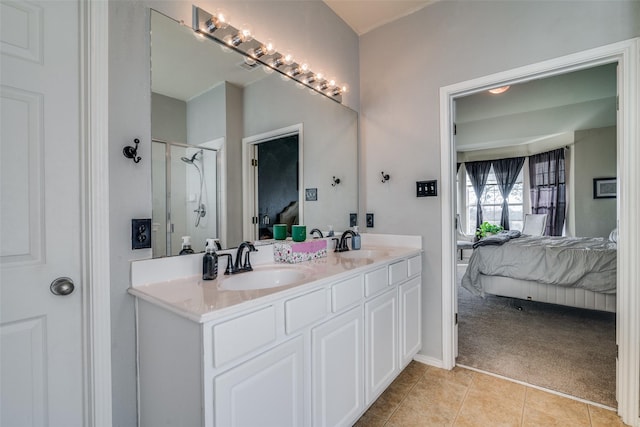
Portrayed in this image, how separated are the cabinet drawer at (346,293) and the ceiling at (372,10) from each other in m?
2.01

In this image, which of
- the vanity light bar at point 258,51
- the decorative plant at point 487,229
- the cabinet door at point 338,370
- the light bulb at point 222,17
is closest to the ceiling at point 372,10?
the vanity light bar at point 258,51

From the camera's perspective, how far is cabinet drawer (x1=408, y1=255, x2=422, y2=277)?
6.82 ft

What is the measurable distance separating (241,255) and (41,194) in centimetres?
78

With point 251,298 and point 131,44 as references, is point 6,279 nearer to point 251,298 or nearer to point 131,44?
point 251,298

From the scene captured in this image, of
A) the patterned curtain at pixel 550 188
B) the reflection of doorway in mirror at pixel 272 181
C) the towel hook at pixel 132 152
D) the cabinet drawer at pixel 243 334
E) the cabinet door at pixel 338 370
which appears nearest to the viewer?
the cabinet drawer at pixel 243 334

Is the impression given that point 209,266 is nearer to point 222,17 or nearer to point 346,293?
point 346,293

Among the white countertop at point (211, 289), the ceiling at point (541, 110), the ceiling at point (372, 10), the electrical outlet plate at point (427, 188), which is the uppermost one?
the ceiling at point (372, 10)

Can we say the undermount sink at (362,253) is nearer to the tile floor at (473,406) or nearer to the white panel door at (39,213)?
the tile floor at (473,406)

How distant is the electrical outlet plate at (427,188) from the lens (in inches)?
86.5

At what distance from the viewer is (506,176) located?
6.55 metres

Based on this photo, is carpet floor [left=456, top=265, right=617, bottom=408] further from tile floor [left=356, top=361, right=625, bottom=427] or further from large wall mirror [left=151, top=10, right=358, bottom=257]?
large wall mirror [left=151, top=10, right=358, bottom=257]

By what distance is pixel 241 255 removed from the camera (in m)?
1.50

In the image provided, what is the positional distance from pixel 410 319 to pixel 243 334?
4.70ft

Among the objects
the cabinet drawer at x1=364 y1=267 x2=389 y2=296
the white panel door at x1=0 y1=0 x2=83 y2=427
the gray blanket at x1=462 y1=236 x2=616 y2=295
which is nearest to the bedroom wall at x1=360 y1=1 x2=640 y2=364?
the cabinet drawer at x1=364 y1=267 x2=389 y2=296
